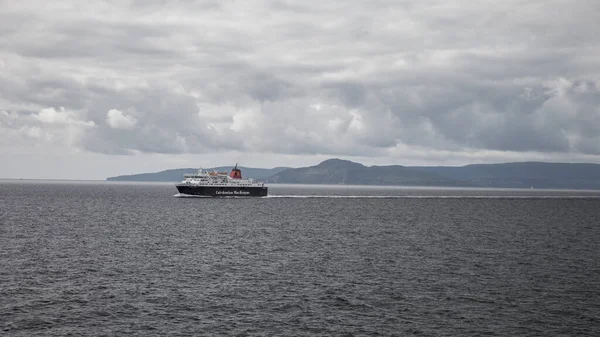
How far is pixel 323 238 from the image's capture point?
89.3 m

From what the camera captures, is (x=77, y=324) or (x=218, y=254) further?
(x=218, y=254)

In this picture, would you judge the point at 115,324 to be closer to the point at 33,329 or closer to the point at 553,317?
the point at 33,329

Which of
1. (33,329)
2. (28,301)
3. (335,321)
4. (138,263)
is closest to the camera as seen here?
(33,329)

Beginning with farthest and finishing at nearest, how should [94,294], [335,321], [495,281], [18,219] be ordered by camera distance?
[18,219] < [495,281] < [94,294] < [335,321]

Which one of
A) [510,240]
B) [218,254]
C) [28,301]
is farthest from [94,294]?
[510,240]

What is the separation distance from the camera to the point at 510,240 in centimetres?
9031

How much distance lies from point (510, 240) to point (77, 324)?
233 ft

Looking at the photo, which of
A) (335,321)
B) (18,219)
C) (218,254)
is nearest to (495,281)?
(335,321)

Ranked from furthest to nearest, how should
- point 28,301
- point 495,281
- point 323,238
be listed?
point 323,238
point 495,281
point 28,301

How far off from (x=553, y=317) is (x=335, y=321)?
50.4 feet

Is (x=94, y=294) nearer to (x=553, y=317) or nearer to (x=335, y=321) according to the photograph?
(x=335, y=321)

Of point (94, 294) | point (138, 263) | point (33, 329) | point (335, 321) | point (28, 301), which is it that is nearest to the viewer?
point (33, 329)

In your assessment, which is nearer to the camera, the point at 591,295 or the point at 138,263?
the point at 591,295

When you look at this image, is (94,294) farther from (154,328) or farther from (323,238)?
(323,238)
